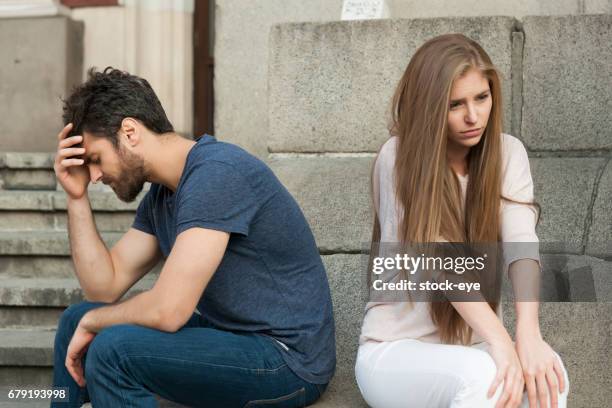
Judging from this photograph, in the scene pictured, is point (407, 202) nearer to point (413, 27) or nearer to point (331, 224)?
point (331, 224)

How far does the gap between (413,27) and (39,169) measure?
2.57 metres

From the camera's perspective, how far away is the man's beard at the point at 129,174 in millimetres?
2820

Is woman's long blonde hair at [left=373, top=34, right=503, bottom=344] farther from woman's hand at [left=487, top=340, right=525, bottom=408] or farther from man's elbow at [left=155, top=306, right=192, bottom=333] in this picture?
man's elbow at [left=155, top=306, right=192, bottom=333]

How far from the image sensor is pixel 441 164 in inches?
101

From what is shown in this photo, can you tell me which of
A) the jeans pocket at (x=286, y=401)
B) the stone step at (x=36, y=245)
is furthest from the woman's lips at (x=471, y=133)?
the stone step at (x=36, y=245)

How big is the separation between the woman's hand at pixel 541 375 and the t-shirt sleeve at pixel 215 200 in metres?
0.85

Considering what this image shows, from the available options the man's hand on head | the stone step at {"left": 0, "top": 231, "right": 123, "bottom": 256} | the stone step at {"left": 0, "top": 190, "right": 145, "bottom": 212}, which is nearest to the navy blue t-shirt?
the man's hand on head

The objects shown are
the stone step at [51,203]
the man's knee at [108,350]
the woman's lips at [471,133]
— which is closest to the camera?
the man's knee at [108,350]

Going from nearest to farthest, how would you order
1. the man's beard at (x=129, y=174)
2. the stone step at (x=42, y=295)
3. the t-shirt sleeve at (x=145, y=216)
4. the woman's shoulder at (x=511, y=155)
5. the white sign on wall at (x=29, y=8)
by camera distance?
the woman's shoulder at (x=511, y=155) → the man's beard at (x=129, y=174) → the t-shirt sleeve at (x=145, y=216) → the stone step at (x=42, y=295) → the white sign on wall at (x=29, y=8)

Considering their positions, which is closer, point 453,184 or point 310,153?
point 453,184

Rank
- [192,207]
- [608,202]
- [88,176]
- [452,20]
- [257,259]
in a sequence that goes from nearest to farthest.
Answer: [192,207], [257,259], [88,176], [608,202], [452,20]

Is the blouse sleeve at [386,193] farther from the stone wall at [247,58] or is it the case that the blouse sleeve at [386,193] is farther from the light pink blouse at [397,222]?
the stone wall at [247,58]

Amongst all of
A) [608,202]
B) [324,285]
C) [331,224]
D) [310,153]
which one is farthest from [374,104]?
[324,285]

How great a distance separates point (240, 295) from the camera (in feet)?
8.89
